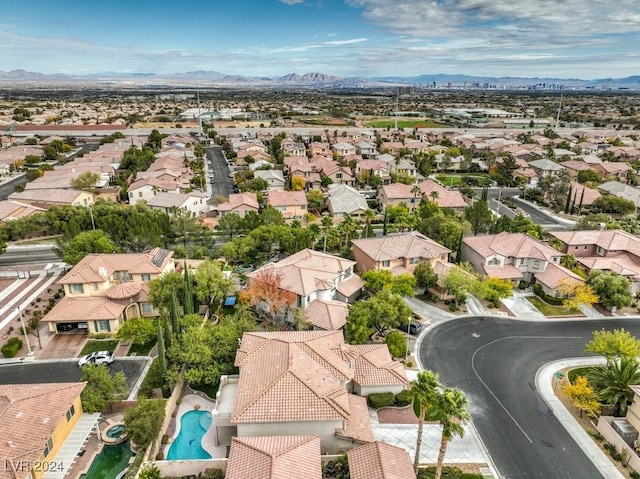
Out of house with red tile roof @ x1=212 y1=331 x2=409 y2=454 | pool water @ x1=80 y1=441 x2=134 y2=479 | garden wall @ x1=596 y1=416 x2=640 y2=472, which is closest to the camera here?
pool water @ x1=80 y1=441 x2=134 y2=479

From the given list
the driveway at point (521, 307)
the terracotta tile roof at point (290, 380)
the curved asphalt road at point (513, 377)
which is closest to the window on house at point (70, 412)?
the terracotta tile roof at point (290, 380)

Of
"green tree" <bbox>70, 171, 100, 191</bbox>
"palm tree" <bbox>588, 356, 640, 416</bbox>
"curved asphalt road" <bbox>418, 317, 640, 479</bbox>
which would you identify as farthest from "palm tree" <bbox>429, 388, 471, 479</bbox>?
"green tree" <bbox>70, 171, 100, 191</bbox>

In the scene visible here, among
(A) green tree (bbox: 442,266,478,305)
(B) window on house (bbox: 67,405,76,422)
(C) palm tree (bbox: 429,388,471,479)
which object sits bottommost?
(B) window on house (bbox: 67,405,76,422)

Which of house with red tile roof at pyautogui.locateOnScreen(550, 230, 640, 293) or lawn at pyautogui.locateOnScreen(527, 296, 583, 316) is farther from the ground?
house with red tile roof at pyautogui.locateOnScreen(550, 230, 640, 293)

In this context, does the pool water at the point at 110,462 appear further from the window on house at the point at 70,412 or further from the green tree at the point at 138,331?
the green tree at the point at 138,331

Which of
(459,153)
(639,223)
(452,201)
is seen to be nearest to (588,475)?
(639,223)

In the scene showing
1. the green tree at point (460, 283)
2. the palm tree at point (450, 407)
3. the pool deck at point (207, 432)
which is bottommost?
the pool deck at point (207, 432)

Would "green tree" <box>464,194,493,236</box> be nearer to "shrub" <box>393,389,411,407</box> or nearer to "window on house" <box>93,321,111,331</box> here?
"shrub" <box>393,389,411,407</box>
